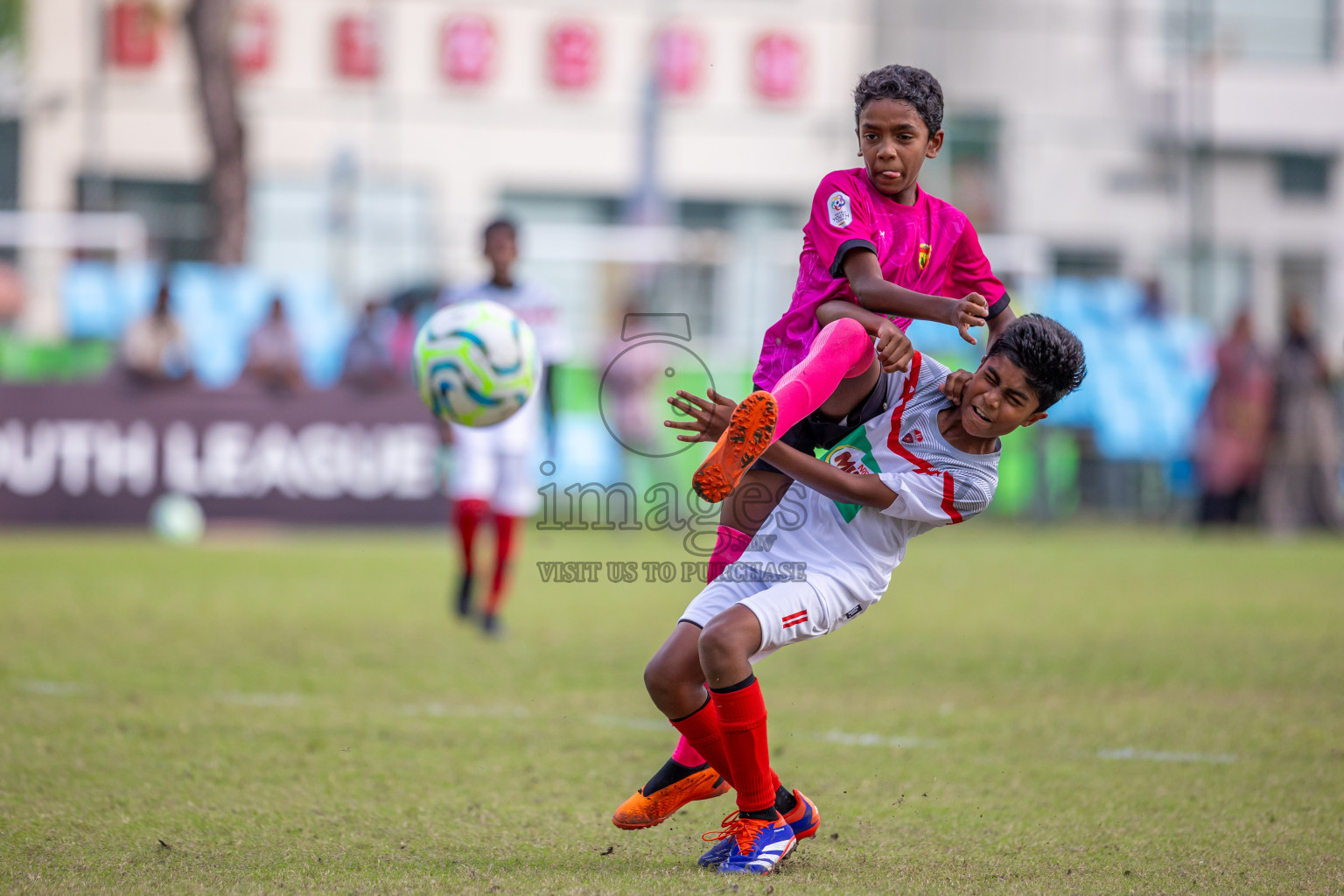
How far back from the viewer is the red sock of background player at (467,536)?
30.1ft

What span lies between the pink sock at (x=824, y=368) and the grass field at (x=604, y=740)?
127cm

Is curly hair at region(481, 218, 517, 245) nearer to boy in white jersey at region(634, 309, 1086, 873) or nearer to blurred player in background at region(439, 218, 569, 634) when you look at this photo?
blurred player in background at region(439, 218, 569, 634)

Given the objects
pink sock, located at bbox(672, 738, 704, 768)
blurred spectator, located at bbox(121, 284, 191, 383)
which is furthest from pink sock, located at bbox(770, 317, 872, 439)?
blurred spectator, located at bbox(121, 284, 191, 383)

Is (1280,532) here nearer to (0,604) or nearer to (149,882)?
(0,604)

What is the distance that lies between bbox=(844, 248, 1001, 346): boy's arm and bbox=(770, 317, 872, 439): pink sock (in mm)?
90

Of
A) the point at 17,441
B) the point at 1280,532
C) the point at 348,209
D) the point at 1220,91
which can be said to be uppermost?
the point at 1220,91

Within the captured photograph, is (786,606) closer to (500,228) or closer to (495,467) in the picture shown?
(500,228)

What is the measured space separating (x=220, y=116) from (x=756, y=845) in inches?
635

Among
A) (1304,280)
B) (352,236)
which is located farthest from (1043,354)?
(1304,280)

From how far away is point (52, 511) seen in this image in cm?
1433

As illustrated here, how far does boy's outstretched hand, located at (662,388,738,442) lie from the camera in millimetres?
4062

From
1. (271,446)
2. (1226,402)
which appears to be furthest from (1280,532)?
(271,446)

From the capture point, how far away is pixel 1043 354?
4.18 meters

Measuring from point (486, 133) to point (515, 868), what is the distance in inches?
798
